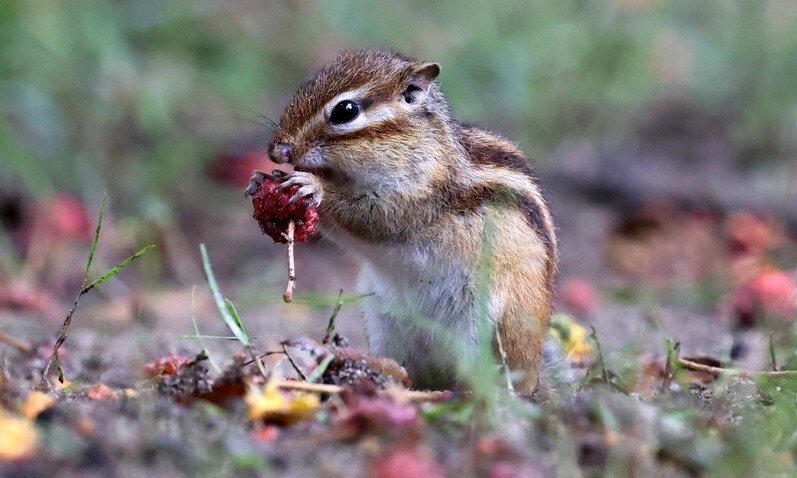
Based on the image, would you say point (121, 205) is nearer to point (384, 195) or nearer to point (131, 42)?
point (131, 42)

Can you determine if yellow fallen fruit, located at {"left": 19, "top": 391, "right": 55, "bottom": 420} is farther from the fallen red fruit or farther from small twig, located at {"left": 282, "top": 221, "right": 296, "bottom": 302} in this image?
the fallen red fruit

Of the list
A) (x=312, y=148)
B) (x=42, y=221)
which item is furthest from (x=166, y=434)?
(x=42, y=221)

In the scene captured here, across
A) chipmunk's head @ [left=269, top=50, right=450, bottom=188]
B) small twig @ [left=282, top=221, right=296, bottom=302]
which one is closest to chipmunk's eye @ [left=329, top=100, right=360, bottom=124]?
chipmunk's head @ [left=269, top=50, right=450, bottom=188]


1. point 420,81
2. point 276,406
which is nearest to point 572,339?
point 420,81

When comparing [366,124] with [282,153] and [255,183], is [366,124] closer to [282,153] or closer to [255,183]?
[282,153]

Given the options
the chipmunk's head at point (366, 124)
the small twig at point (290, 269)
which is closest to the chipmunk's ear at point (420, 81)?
the chipmunk's head at point (366, 124)

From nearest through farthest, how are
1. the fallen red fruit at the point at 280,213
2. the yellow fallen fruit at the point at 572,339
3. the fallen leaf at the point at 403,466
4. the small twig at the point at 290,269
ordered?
the fallen leaf at the point at 403,466 → the small twig at the point at 290,269 → the fallen red fruit at the point at 280,213 → the yellow fallen fruit at the point at 572,339

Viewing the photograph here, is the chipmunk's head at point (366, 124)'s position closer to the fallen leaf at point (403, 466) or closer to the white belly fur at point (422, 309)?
the white belly fur at point (422, 309)
